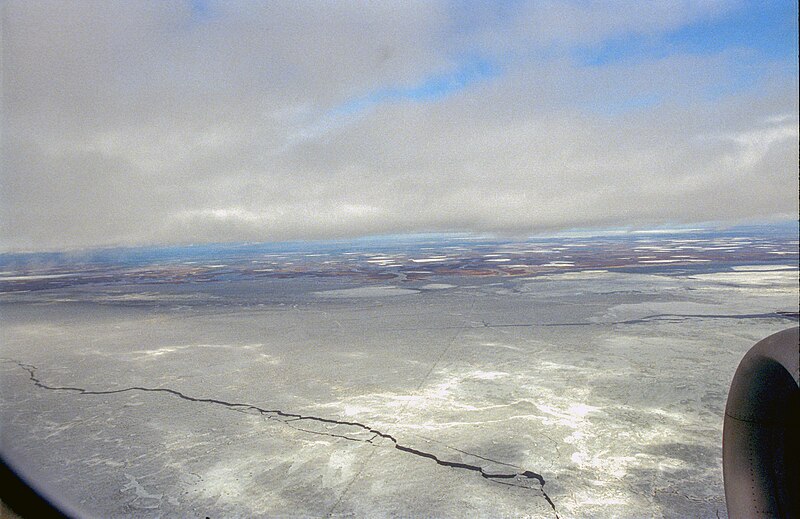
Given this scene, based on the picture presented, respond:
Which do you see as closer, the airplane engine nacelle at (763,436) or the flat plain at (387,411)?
the airplane engine nacelle at (763,436)

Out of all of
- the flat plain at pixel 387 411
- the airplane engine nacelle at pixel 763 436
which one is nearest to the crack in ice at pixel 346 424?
the flat plain at pixel 387 411

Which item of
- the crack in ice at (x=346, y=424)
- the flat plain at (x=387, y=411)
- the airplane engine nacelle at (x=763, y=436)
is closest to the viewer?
the airplane engine nacelle at (x=763, y=436)

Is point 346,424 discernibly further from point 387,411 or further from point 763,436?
point 763,436

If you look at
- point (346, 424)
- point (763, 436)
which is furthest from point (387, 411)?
point (763, 436)

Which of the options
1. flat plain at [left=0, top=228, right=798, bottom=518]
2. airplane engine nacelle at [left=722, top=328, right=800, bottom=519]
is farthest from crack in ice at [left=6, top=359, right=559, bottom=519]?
airplane engine nacelle at [left=722, top=328, right=800, bottom=519]

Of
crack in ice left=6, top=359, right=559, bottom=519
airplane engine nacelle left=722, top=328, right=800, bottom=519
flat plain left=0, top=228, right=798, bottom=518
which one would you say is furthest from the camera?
crack in ice left=6, top=359, right=559, bottom=519

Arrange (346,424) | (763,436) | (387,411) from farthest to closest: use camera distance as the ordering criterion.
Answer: (387,411), (346,424), (763,436)

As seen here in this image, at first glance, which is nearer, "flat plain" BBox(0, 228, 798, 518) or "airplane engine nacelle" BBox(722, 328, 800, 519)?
"airplane engine nacelle" BBox(722, 328, 800, 519)

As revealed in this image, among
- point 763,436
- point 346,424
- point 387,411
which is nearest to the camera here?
point 763,436

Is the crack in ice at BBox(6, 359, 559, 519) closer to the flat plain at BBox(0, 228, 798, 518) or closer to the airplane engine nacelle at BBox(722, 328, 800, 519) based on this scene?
the flat plain at BBox(0, 228, 798, 518)

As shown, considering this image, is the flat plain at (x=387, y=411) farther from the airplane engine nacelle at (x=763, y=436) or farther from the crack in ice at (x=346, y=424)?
the airplane engine nacelle at (x=763, y=436)

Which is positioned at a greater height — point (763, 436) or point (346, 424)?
point (763, 436)
